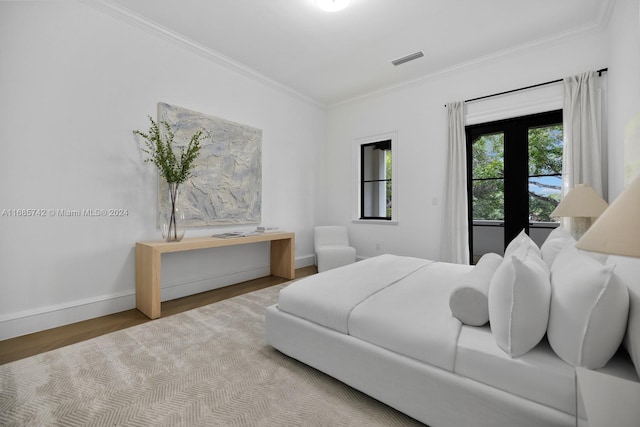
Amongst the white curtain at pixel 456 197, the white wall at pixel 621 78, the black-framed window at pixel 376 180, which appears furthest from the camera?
the black-framed window at pixel 376 180

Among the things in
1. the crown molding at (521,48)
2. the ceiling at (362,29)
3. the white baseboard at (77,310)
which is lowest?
the white baseboard at (77,310)

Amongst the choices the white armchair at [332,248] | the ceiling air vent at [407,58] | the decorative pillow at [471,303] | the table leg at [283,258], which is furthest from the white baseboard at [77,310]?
the ceiling air vent at [407,58]

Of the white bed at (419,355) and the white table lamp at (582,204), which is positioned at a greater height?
the white table lamp at (582,204)

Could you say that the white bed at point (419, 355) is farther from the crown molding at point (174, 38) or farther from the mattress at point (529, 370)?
the crown molding at point (174, 38)

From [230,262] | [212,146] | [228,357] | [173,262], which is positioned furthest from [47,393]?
[212,146]

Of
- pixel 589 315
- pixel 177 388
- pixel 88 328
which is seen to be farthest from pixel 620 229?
pixel 88 328

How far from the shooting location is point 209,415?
1.39 meters

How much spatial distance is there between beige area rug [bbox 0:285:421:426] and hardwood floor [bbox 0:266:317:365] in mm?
162

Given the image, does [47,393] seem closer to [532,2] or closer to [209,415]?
[209,415]

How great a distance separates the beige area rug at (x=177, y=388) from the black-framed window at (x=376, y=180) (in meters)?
3.21

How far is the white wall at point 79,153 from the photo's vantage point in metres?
2.23

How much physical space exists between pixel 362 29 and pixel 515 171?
2.56 m

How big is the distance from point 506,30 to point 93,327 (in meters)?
5.07

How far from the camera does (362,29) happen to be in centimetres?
305
